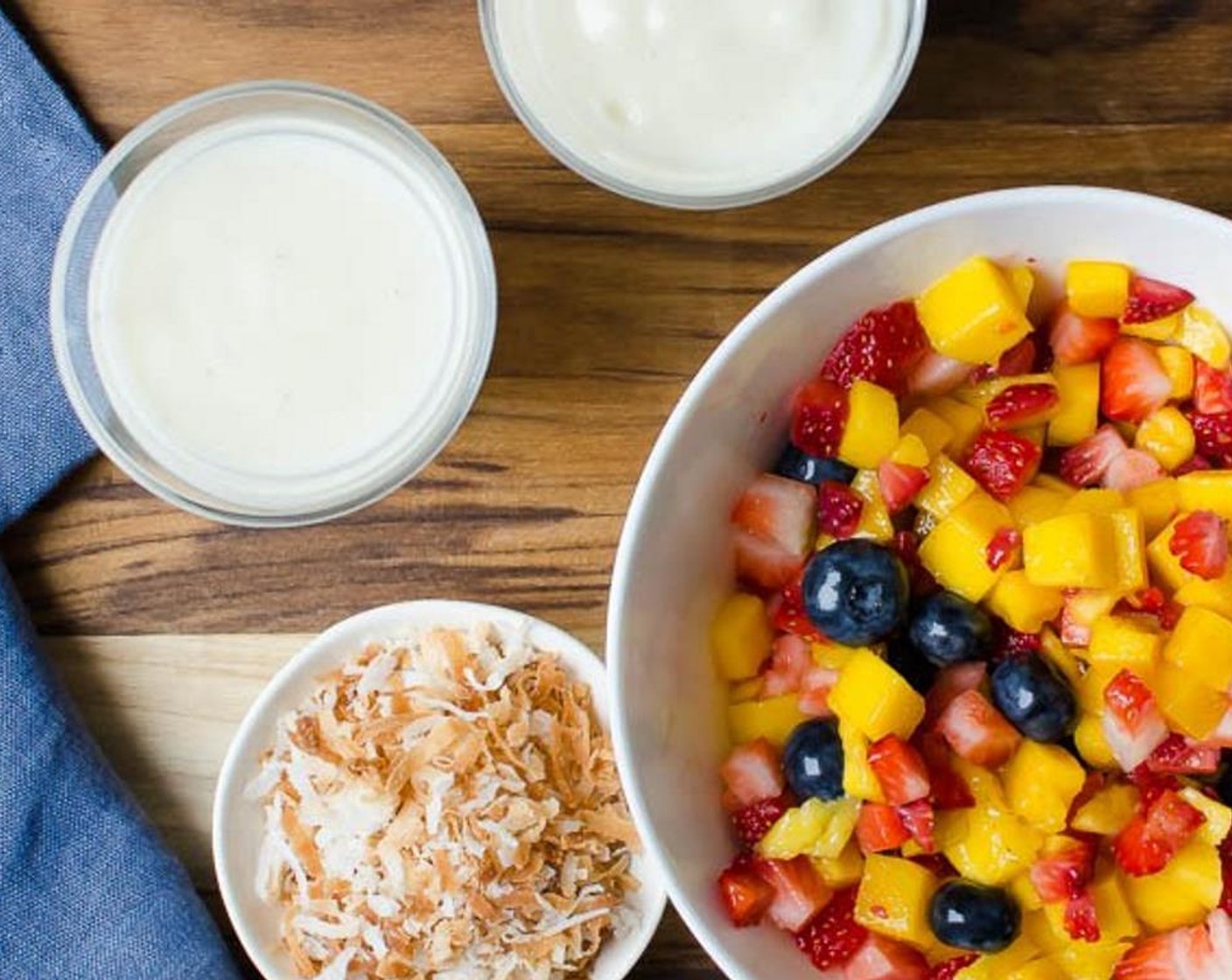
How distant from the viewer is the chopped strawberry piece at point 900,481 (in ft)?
3.85

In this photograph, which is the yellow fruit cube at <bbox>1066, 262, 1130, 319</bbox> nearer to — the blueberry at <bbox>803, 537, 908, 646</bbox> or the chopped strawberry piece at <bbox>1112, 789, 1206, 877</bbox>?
the blueberry at <bbox>803, 537, 908, 646</bbox>

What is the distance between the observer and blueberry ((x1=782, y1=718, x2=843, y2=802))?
119 centimetres

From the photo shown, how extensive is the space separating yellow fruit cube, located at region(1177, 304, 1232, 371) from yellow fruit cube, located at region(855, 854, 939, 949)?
39 cm

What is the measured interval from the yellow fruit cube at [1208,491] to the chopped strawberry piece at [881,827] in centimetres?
28

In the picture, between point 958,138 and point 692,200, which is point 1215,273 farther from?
point 692,200

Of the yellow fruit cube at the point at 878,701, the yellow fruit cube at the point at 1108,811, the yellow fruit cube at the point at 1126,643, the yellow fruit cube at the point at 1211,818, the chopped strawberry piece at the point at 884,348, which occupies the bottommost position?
the yellow fruit cube at the point at 1211,818

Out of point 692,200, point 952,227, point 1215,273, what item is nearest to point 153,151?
point 692,200

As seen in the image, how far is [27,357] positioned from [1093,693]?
2.66 feet

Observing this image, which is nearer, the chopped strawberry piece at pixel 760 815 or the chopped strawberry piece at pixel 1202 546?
the chopped strawberry piece at pixel 1202 546

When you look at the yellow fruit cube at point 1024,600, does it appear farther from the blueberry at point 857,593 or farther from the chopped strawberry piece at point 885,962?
the chopped strawberry piece at point 885,962

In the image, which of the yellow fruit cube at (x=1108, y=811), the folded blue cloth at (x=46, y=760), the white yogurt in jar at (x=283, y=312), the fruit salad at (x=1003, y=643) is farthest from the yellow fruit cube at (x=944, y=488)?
the folded blue cloth at (x=46, y=760)

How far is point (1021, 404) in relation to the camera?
3.89 ft

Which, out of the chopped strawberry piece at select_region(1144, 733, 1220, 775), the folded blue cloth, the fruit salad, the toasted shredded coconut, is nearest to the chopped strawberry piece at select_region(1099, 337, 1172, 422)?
the fruit salad

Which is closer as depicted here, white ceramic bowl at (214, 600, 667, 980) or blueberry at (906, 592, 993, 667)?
blueberry at (906, 592, 993, 667)
